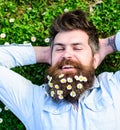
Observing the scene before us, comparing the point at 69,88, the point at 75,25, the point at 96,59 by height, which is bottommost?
the point at 69,88

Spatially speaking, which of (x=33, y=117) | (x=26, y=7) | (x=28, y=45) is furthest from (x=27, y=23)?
(x=33, y=117)

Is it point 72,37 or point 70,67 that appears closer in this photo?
point 70,67

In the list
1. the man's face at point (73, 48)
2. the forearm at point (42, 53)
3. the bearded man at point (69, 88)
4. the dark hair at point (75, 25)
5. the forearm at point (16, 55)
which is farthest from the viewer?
the forearm at point (42, 53)

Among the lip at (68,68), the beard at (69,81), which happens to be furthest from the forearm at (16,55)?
the lip at (68,68)

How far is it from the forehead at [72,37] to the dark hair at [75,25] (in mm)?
39

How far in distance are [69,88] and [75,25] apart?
2.21ft

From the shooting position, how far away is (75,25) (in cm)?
402

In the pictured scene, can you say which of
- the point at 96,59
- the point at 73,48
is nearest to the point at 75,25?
the point at 73,48

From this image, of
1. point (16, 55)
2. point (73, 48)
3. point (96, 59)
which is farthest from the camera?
point (16, 55)

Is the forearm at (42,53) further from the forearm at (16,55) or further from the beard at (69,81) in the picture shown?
the beard at (69,81)

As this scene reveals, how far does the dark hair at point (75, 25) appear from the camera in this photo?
4027 mm

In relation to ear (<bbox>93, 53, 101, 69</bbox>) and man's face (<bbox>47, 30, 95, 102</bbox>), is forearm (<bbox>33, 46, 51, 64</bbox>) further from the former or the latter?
ear (<bbox>93, 53, 101, 69</bbox>)

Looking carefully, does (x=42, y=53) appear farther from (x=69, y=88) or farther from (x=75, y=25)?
(x=69, y=88)

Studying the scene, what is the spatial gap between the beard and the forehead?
230 mm
